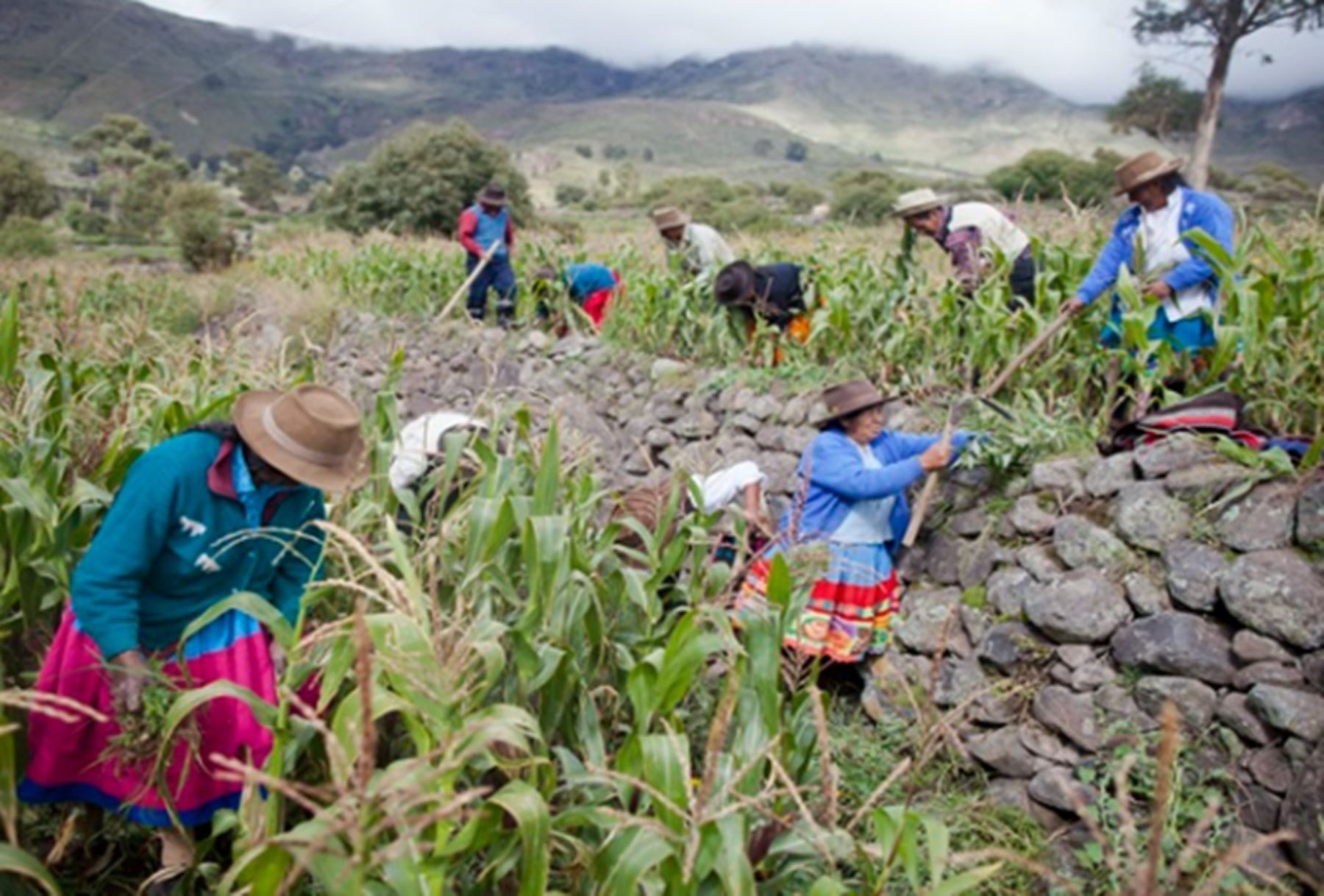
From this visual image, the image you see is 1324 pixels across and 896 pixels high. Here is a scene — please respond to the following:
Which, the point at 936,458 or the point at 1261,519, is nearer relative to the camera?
the point at 1261,519

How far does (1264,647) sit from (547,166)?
79370 mm

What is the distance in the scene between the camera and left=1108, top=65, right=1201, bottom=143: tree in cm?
2367

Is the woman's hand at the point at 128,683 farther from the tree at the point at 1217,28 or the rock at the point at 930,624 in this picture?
the tree at the point at 1217,28

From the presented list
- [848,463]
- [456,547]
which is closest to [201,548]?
[456,547]

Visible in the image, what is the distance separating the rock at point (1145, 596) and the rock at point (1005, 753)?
0.64 meters

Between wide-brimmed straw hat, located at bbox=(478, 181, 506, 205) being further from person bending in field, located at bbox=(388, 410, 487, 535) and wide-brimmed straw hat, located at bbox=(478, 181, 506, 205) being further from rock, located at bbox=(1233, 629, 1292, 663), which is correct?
rock, located at bbox=(1233, 629, 1292, 663)

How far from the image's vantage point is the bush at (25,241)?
20531 millimetres

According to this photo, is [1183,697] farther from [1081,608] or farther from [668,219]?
[668,219]

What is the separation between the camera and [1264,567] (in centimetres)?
279

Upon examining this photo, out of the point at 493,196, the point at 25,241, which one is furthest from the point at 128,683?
the point at 25,241

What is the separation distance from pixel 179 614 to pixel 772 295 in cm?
431

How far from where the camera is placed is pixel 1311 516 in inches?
111

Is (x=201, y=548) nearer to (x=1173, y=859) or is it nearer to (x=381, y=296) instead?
(x=1173, y=859)

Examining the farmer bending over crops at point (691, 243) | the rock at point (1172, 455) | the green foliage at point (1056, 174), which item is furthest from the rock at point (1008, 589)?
the green foliage at point (1056, 174)
